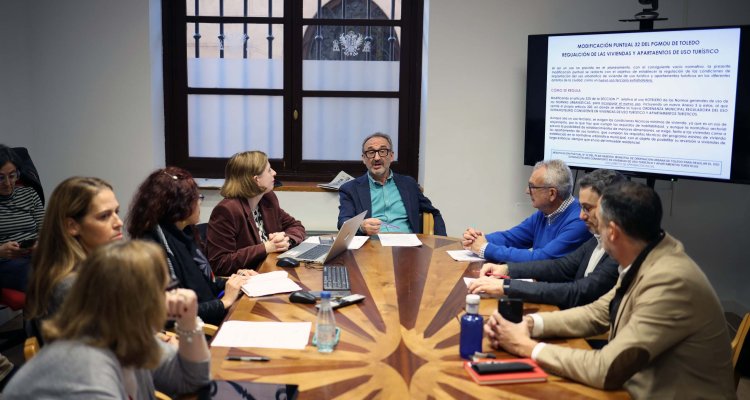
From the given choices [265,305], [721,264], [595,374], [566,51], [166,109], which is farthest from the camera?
[166,109]

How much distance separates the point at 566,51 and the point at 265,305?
10.3 feet

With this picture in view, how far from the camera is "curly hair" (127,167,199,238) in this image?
2922 millimetres

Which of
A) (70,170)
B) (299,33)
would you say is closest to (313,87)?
(299,33)

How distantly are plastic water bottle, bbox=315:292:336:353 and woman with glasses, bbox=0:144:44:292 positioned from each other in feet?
7.68

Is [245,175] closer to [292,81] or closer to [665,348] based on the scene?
[292,81]

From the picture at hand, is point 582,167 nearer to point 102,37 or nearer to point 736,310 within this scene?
point 736,310

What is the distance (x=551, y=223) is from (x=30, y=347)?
255cm

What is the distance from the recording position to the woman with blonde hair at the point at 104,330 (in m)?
1.63

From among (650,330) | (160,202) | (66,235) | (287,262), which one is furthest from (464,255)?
(66,235)

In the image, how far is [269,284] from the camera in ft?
10.2

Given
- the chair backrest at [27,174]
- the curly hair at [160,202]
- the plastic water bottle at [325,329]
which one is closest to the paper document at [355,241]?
the curly hair at [160,202]

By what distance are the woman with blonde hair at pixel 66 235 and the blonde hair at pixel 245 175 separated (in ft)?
4.70

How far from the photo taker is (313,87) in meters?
5.80

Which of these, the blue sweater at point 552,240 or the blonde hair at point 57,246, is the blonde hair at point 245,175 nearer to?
the blue sweater at point 552,240
